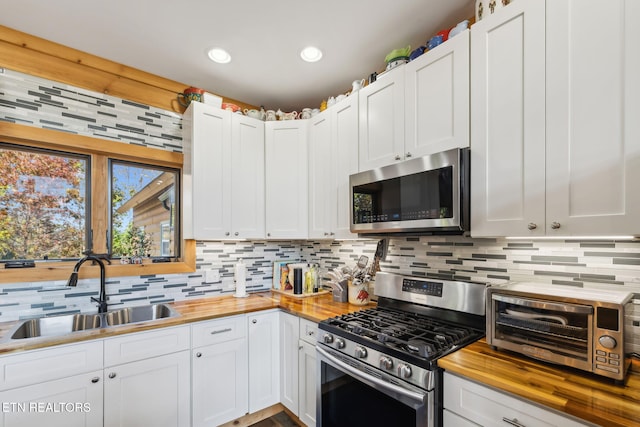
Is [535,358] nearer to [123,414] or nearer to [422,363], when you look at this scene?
[422,363]

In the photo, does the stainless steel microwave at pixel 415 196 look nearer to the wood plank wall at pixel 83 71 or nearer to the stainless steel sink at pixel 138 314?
the stainless steel sink at pixel 138 314

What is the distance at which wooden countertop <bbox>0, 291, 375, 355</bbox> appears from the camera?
4.97 ft

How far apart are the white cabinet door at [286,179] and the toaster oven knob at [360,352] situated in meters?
1.22

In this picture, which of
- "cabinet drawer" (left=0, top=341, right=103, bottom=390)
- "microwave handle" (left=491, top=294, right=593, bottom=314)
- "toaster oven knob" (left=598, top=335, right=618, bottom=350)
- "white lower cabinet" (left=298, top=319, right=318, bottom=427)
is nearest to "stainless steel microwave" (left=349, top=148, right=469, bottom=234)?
"microwave handle" (left=491, top=294, right=593, bottom=314)

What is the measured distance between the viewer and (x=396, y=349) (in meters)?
1.34

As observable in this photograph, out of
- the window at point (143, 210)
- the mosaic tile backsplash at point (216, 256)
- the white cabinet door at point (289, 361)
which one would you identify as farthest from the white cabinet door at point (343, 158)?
the window at point (143, 210)

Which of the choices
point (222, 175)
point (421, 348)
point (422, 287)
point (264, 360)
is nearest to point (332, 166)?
point (222, 175)

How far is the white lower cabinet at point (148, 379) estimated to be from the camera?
1.68 m

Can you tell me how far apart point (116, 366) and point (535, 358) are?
2.11 m

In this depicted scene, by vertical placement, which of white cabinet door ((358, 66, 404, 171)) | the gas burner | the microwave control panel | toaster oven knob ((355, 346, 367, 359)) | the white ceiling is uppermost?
the white ceiling

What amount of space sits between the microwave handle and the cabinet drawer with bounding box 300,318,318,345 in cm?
111

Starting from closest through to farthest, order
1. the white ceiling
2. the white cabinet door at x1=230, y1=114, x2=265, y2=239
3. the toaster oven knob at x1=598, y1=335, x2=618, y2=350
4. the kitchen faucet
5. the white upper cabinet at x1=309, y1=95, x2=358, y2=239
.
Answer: the toaster oven knob at x1=598, y1=335, x2=618, y2=350 → the white ceiling → the kitchen faucet → the white upper cabinet at x1=309, y1=95, x2=358, y2=239 → the white cabinet door at x1=230, y1=114, x2=265, y2=239

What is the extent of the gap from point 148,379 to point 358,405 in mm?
1260

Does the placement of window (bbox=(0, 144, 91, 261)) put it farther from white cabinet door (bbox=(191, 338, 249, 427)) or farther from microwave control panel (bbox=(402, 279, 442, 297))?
microwave control panel (bbox=(402, 279, 442, 297))
